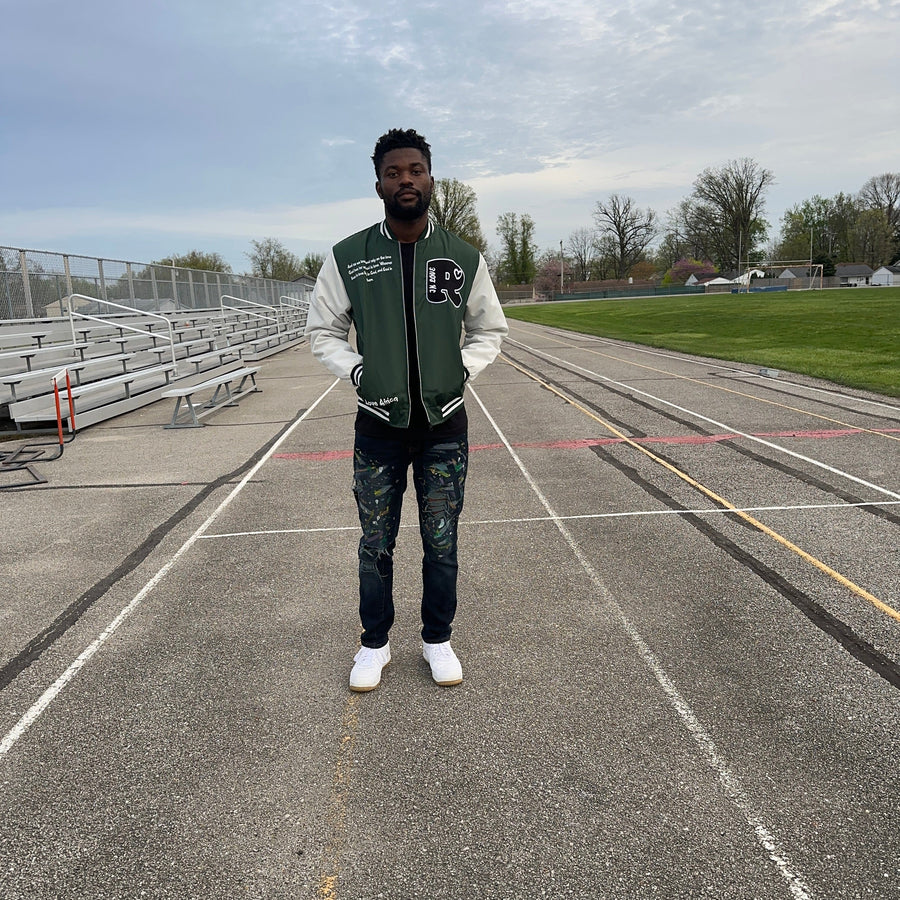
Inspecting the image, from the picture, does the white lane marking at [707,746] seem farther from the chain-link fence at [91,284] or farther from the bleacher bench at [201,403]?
the chain-link fence at [91,284]

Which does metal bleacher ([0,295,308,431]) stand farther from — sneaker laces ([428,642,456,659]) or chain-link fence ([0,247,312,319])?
sneaker laces ([428,642,456,659])

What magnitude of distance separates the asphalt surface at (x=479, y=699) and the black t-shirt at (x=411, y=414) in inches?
49.0

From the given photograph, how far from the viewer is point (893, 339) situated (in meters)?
22.2

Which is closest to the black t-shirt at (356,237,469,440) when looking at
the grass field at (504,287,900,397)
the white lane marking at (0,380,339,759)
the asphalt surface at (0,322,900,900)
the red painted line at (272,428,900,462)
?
the asphalt surface at (0,322,900,900)

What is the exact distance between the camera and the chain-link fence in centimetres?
1376

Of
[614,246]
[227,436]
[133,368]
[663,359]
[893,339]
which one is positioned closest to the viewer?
[227,436]

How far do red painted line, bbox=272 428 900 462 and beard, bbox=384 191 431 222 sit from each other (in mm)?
5777

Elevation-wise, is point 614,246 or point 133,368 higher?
point 614,246

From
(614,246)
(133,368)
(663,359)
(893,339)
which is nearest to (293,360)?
(133,368)

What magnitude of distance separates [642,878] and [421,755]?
101cm

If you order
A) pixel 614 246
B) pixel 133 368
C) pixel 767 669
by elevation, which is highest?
pixel 614 246

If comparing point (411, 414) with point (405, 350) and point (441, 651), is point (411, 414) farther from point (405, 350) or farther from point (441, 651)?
point (441, 651)

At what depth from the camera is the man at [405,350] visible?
3.19m

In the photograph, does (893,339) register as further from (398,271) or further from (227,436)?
(398,271)
